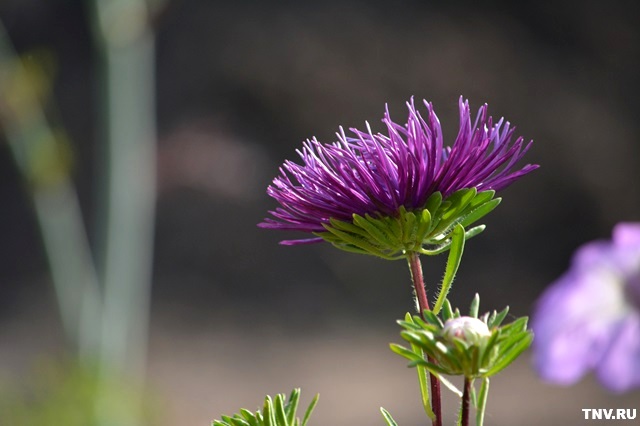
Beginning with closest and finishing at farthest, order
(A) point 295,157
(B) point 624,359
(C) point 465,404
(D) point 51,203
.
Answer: (C) point 465,404 < (B) point 624,359 < (D) point 51,203 < (A) point 295,157

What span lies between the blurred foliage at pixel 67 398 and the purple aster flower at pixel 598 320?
1478mm

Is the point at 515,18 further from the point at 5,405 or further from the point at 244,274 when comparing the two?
the point at 5,405

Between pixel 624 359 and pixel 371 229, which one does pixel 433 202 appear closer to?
pixel 371 229

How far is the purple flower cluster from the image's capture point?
28 cm

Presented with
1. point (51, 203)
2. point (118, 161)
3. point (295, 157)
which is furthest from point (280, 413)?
point (295, 157)

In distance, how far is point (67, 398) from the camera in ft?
6.40

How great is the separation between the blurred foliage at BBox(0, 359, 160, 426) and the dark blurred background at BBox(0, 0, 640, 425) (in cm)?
81

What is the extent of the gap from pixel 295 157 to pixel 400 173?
120 inches

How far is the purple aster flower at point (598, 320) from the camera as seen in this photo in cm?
44

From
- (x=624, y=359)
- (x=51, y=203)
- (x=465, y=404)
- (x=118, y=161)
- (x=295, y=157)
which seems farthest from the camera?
(x=295, y=157)

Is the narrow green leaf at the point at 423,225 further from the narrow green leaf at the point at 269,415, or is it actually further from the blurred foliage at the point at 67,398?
the blurred foliage at the point at 67,398

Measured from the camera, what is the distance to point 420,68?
390 centimetres

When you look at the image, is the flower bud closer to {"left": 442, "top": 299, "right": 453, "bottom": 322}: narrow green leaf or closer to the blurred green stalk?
{"left": 442, "top": 299, "right": 453, "bottom": 322}: narrow green leaf

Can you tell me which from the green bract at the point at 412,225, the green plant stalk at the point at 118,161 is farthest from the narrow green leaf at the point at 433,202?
the green plant stalk at the point at 118,161
